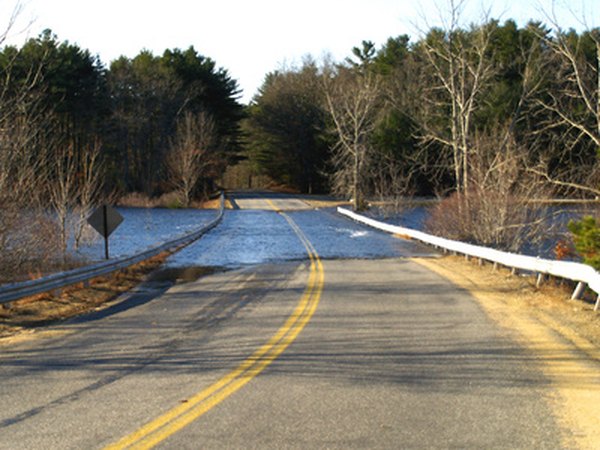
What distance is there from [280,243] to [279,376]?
23.4 meters

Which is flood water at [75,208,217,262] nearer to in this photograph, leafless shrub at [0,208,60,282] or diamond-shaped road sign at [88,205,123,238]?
diamond-shaped road sign at [88,205,123,238]

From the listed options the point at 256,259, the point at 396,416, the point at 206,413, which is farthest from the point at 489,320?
the point at 256,259

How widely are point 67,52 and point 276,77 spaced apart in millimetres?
37959

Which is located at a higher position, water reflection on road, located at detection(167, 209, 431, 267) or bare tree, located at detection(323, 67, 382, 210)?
bare tree, located at detection(323, 67, 382, 210)

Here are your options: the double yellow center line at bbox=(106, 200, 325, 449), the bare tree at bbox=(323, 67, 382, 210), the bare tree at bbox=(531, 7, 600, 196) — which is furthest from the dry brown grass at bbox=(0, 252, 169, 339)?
the bare tree at bbox=(323, 67, 382, 210)

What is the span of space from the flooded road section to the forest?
138 inches

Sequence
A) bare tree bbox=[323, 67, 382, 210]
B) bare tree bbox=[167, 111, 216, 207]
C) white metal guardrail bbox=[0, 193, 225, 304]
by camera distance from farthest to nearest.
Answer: bare tree bbox=[167, 111, 216, 207] < bare tree bbox=[323, 67, 382, 210] < white metal guardrail bbox=[0, 193, 225, 304]

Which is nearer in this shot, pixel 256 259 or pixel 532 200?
pixel 256 259

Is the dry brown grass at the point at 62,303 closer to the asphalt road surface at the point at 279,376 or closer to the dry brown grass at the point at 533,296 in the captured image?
the asphalt road surface at the point at 279,376

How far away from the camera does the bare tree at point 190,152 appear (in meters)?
63.1

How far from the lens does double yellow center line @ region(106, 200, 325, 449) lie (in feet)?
20.0

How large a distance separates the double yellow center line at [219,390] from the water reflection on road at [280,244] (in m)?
11.4

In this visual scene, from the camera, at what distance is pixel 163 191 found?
3054 inches

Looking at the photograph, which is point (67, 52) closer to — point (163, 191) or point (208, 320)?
point (163, 191)
